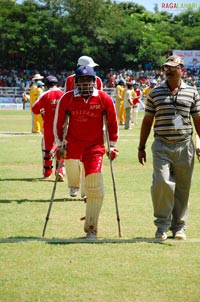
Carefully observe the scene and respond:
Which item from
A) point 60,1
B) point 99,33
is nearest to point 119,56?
point 99,33

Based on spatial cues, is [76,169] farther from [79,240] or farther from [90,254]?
[90,254]

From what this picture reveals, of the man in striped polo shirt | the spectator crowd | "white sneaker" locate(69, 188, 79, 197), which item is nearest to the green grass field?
"white sneaker" locate(69, 188, 79, 197)

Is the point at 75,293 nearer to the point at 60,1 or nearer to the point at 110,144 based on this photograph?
the point at 110,144

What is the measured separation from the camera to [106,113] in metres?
9.23

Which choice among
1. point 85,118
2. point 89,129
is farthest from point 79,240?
point 85,118

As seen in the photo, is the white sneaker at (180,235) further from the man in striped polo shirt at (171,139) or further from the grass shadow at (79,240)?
the grass shadow at (79,240)

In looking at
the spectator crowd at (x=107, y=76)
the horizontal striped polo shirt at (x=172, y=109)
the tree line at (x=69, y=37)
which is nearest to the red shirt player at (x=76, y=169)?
the horizontal striped polo shirt at (x=172, y=109)

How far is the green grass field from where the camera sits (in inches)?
258

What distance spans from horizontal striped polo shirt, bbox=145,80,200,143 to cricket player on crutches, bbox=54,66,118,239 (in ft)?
2.15

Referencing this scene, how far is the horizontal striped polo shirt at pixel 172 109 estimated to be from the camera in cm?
870

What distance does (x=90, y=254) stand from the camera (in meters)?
8.01

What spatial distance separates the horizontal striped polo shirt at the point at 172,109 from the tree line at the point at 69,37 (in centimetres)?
5649

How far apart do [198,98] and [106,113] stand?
1.12 meters

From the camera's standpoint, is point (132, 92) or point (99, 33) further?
point (99, 33)
